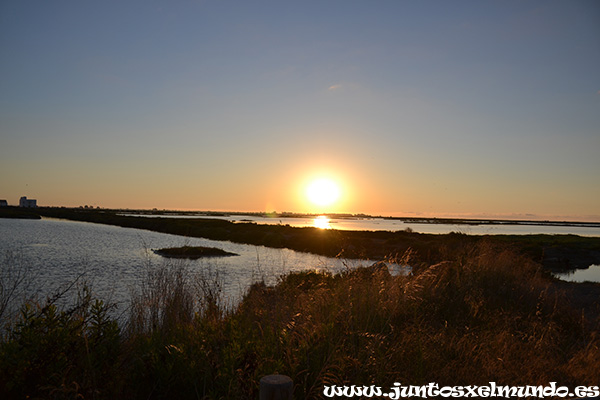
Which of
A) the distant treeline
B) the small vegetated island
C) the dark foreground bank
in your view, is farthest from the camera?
the distant treeline

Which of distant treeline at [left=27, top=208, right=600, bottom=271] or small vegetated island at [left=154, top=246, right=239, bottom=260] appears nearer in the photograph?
small vegetated island at [left=154, top=246, right=239, bottom=260]

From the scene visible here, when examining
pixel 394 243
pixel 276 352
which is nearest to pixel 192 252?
pixel 394 243

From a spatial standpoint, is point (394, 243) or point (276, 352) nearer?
point (276, 352)

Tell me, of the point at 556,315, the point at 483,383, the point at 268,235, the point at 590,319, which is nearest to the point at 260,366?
the point at 483,383

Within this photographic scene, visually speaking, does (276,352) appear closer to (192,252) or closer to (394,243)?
(192,252)

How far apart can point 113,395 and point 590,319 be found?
10.1 meters

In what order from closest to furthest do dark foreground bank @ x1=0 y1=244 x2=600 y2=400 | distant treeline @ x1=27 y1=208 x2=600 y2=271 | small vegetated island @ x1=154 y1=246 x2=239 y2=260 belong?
1. dark foreground bank @ x1=0 y1=244 x2=600 y2=400
2. small vegetated island @ x1=154 y1=246 x2=239 y2=260
3. distant treeline @ x1=27 y1=208 x2=600 y2=271

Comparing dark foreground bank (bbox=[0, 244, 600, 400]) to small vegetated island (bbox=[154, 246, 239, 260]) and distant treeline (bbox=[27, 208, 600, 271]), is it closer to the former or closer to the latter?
distant treeline (bbox=[27, 208, 600, 271])

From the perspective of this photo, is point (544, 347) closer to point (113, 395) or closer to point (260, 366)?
point (260, 366)

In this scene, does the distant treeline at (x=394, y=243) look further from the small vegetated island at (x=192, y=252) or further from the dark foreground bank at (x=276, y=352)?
the dark foreground bank at (x=276, y=352)

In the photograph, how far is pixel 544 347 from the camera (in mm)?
6465

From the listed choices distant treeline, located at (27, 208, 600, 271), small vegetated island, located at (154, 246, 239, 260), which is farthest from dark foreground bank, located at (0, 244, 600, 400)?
small vegetated island, located at (154, 246, 239, 260)

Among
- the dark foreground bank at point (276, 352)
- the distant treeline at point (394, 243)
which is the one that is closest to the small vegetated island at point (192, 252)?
the distant treeline at point (394, 243)

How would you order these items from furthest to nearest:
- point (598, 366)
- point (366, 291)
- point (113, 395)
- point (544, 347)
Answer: point (366, 291), point (544, 347), point (598, 366), point (113, 395)
